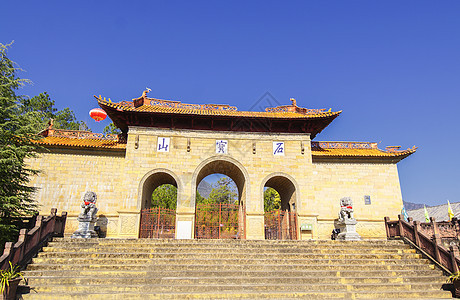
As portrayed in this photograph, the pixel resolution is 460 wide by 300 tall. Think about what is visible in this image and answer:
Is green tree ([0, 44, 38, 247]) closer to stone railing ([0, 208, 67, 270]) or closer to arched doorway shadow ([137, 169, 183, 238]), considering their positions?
stone railing ([0, 208, 67, 270])

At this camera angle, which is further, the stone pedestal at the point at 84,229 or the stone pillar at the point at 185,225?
the stone pillar at the point at 185,225

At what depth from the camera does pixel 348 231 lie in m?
11.6

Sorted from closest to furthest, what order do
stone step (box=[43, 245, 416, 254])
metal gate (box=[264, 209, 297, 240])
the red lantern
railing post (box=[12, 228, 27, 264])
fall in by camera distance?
railing post (box=[12, 228, 27, 264]) < stone step (box=[43, 245, 416, 254]) < metal gate (box=[264, 209, 297, 240]) < the red lantern

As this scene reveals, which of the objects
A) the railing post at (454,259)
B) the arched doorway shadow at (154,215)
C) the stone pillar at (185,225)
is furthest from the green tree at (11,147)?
the railing post at (454,259)

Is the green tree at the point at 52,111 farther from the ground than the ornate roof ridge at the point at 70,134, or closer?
farther from the ground

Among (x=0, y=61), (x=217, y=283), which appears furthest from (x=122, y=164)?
(x=217, y=283)

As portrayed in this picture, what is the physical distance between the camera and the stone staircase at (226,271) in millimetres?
6980

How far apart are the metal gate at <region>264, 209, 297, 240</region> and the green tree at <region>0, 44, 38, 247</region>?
10276 mm

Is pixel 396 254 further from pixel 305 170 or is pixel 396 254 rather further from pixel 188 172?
pixel 188 172

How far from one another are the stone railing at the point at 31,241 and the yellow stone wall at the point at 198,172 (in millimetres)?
3110

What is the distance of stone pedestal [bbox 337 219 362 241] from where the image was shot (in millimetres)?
11344

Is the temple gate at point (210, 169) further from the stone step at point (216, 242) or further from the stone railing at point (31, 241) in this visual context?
the stone step at point (216, 242)

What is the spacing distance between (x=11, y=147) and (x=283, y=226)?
1237 centimetres

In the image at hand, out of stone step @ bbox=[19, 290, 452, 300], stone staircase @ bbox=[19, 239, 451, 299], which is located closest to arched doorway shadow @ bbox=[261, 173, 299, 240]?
stone staircase @ bbox=[19, 239, 451, 299]
